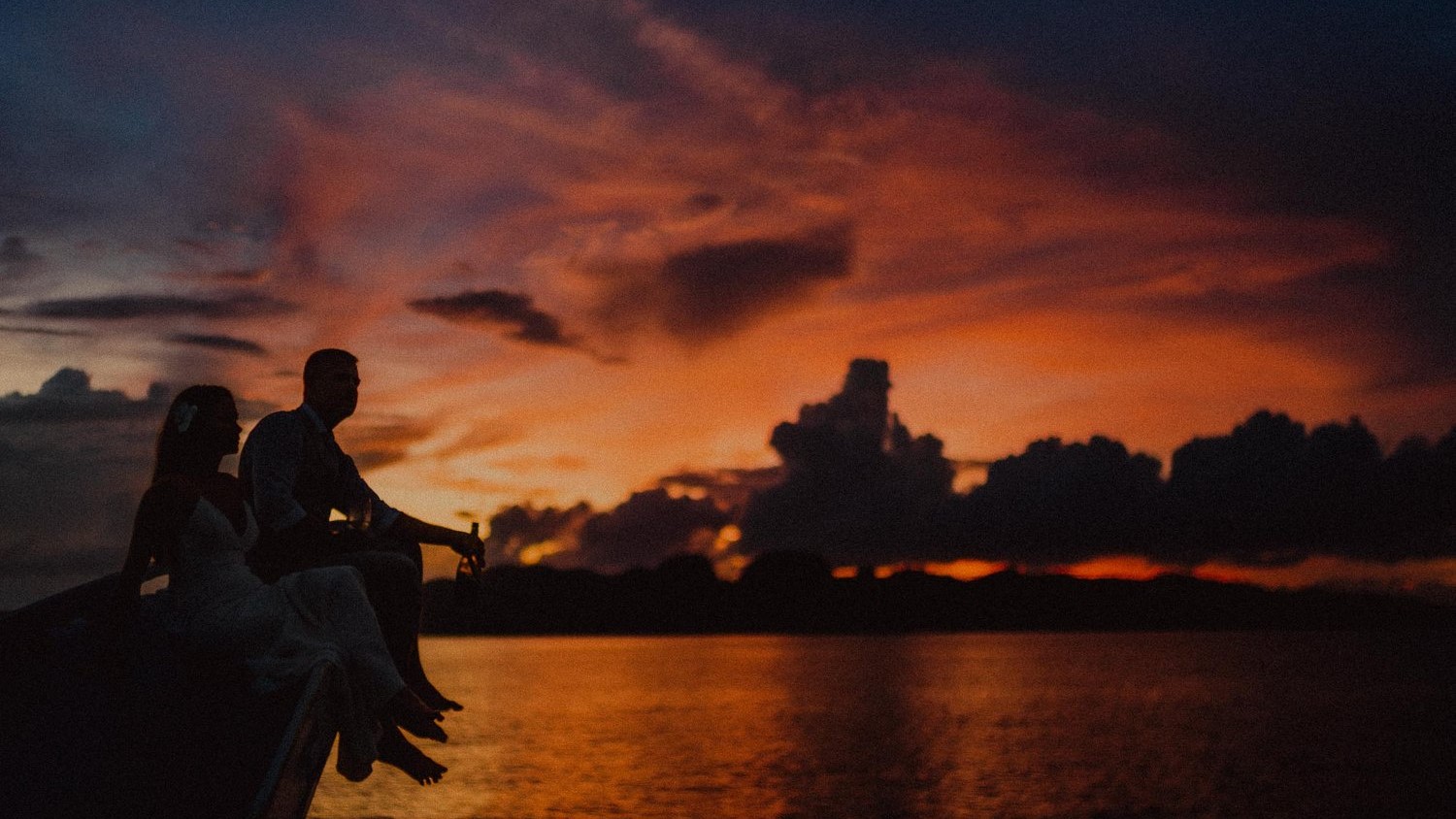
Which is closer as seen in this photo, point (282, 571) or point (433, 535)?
point (282, 571)

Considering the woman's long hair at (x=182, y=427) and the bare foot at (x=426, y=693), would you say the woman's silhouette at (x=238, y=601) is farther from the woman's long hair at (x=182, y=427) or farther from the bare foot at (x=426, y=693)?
the bare foot at (x=426, y=693)

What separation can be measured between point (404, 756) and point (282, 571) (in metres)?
1.04

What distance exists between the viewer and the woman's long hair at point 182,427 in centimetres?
572

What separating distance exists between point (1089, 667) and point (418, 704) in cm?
17242

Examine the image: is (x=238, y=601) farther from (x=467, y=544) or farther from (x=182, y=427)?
(x=467, y=544)

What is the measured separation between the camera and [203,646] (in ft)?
18.9

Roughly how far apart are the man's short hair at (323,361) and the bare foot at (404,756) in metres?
1.68

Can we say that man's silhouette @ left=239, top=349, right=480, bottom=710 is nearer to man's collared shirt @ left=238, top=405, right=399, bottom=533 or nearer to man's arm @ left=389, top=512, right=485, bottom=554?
man's collared shirt @ left=238, top=405, right=399, bottom=533

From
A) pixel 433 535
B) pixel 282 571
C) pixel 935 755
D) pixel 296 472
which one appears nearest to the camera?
pixel 296 472

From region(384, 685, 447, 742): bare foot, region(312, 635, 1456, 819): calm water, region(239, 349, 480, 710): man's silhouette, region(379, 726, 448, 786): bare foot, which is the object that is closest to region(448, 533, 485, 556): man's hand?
region(239, 349, 480, 710): man's silhouette

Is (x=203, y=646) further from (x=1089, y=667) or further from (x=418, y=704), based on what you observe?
(x=1089, y=667)

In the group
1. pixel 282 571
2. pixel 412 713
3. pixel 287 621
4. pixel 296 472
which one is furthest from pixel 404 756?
pixel 296 472

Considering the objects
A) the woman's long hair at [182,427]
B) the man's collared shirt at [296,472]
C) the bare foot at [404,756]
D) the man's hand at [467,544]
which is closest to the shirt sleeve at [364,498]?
the man's collared shirt at [296,472]

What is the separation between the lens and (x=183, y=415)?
5734 millimetres
